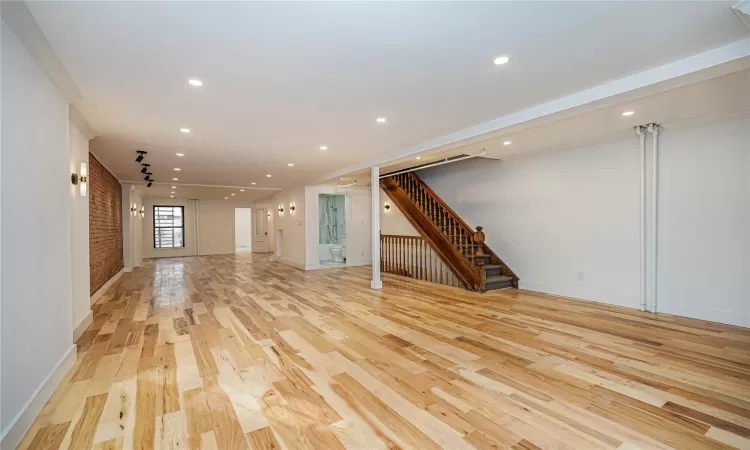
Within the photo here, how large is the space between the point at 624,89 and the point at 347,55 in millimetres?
2415

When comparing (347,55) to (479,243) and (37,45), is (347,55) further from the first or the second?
(479,243)

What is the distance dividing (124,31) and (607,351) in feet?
15.3

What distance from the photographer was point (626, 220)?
4.89m

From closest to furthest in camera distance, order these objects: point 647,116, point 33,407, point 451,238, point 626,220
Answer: point 33,407, point 647,116, point 626,220, point 451,238

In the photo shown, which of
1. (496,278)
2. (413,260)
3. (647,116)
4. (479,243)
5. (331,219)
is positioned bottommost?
(496,278)

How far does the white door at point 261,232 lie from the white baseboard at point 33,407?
12.5 meters

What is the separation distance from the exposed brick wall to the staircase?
581cm

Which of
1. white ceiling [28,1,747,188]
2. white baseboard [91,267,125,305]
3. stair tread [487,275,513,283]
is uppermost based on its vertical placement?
white ceiling [28,1,747,188]

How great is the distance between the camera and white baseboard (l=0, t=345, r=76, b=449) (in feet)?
5.96

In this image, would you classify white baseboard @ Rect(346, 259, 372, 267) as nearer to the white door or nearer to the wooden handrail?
the wooden handrail

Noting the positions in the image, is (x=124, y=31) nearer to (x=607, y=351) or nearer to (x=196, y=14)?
(x=196, y=14)

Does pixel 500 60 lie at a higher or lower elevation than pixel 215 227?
higher

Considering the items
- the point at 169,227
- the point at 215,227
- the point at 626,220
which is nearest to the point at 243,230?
the point at 215,227

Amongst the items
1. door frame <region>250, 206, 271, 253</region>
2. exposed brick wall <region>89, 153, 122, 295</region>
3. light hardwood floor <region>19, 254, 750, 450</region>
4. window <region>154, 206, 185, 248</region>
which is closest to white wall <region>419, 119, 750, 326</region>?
light hardwood floor <region>19, 254, 750, 450</region>
